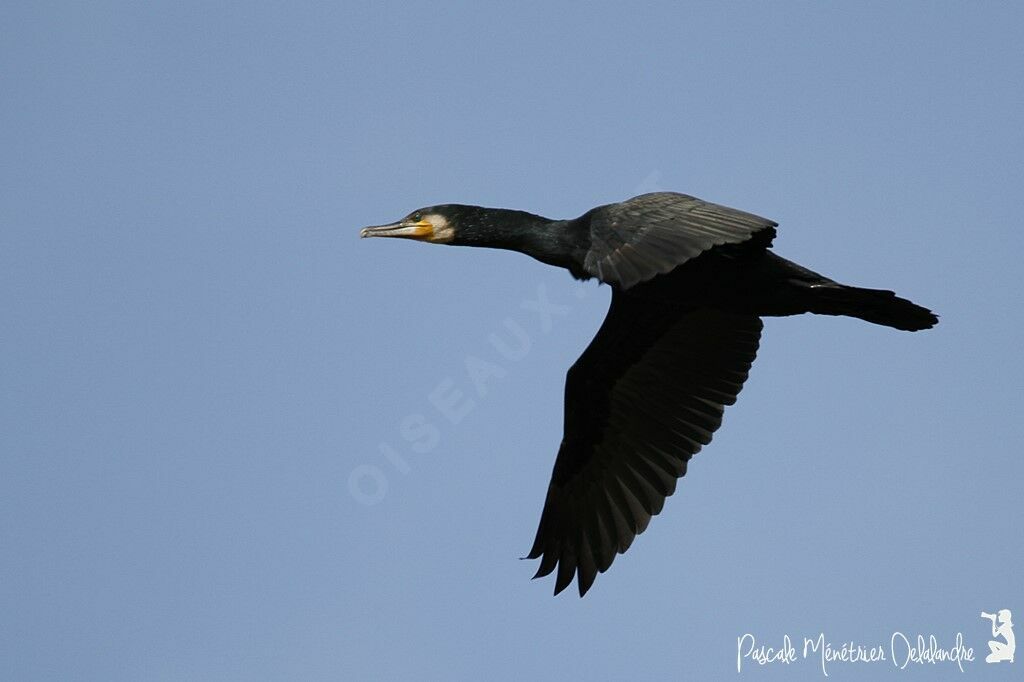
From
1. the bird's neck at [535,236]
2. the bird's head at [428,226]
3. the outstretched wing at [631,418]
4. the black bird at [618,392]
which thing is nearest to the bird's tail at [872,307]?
the black bird at [618,392]

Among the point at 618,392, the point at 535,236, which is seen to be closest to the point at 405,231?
the point at 535,236

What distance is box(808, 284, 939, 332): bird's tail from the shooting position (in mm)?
8961

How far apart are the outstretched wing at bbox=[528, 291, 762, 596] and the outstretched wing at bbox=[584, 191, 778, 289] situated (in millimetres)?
2060

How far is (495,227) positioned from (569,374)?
4.52ft

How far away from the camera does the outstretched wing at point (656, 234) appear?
7.58 meters

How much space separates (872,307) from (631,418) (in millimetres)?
2262

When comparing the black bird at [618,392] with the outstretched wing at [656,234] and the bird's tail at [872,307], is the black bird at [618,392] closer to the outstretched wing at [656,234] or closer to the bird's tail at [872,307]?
the bird's tail at [872,307]

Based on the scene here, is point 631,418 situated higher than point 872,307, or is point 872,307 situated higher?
point 872,307

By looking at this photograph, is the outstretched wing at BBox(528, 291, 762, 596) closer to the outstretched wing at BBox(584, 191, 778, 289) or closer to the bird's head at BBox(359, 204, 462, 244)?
the bird's head at BBox(359, 204, 462, 244)

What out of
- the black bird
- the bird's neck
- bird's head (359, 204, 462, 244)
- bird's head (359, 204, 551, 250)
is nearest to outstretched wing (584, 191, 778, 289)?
the bird's neck

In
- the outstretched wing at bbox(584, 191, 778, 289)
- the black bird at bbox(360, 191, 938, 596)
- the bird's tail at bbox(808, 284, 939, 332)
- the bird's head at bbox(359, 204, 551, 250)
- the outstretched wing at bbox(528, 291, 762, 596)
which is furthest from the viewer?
the outstretched wing at bbox(528, 291, 762, 596)

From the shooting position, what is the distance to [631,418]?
35.2ft

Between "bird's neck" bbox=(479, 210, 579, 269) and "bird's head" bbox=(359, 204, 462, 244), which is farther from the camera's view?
"bird's head" bbox=(359, 204, 462, 244)

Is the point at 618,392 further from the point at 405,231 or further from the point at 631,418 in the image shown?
the point at 405,231
